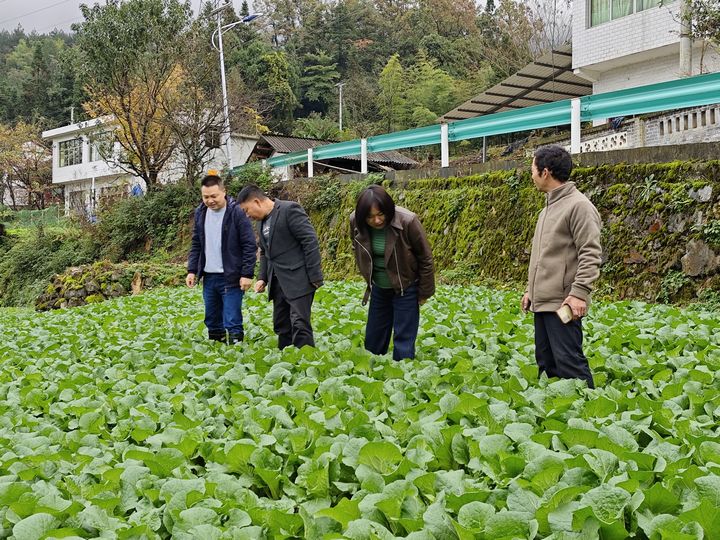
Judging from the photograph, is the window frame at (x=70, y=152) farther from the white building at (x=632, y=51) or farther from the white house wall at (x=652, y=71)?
the white house wall at (x=652, y=71)

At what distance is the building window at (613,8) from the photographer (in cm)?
1630

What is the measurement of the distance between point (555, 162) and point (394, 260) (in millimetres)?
1545

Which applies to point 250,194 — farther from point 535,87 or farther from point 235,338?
point 535,87

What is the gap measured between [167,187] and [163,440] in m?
Answer: 22.9

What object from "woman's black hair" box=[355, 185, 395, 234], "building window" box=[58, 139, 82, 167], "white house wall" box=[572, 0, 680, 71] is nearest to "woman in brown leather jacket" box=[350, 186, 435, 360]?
"woman's black hair" box=[355, 185, 395, 234]

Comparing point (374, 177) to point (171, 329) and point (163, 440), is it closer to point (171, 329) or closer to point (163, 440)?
point (171, 329)

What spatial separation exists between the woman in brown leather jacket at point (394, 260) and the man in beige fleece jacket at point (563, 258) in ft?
3.47

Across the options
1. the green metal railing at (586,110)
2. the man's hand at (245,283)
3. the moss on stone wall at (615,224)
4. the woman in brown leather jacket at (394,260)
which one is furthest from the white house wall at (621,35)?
the man's hand at (245,283)

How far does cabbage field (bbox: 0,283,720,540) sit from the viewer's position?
2555 millimetres

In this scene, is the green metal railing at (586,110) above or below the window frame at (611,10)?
below

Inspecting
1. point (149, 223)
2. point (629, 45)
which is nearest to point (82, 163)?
point (149, 223)

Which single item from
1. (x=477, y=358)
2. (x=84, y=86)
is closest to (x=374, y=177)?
(x=477, y=358)

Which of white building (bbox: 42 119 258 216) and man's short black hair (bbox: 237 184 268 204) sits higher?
white building (bbox: 42 119 258 216)

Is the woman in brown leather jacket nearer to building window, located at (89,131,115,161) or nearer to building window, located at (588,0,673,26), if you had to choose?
building window, located at (588,0,673,26)
